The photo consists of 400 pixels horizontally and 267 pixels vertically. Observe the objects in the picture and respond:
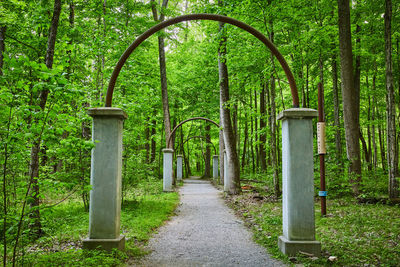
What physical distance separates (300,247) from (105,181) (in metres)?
3.34

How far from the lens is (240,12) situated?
8672 mm

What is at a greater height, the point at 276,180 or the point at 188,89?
the point at 188,89

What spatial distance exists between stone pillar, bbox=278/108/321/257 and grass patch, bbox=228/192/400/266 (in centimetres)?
24

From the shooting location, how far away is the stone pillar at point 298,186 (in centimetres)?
418

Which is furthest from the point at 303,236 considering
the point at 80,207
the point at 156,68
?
the point at 156,68

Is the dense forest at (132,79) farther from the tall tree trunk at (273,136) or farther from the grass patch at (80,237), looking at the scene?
the grass patch at (80,237)

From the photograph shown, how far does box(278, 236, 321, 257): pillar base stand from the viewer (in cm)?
411

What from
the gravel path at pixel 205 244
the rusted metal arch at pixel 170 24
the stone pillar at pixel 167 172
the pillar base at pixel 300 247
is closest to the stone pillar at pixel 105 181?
the rusted metal arch at pixel 170 24

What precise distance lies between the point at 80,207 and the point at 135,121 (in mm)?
3079

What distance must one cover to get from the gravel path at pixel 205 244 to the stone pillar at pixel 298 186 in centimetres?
56

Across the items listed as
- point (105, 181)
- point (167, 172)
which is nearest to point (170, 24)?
point (105, 181)

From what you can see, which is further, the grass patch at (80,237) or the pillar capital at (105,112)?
the pillar capital at (105,112)

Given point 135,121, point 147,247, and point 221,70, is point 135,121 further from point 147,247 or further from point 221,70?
point 221,70

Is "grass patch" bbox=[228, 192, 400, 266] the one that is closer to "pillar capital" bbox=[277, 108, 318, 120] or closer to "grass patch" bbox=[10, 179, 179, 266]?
"pillar capital" bbox=[277, 108, 318, 120]
